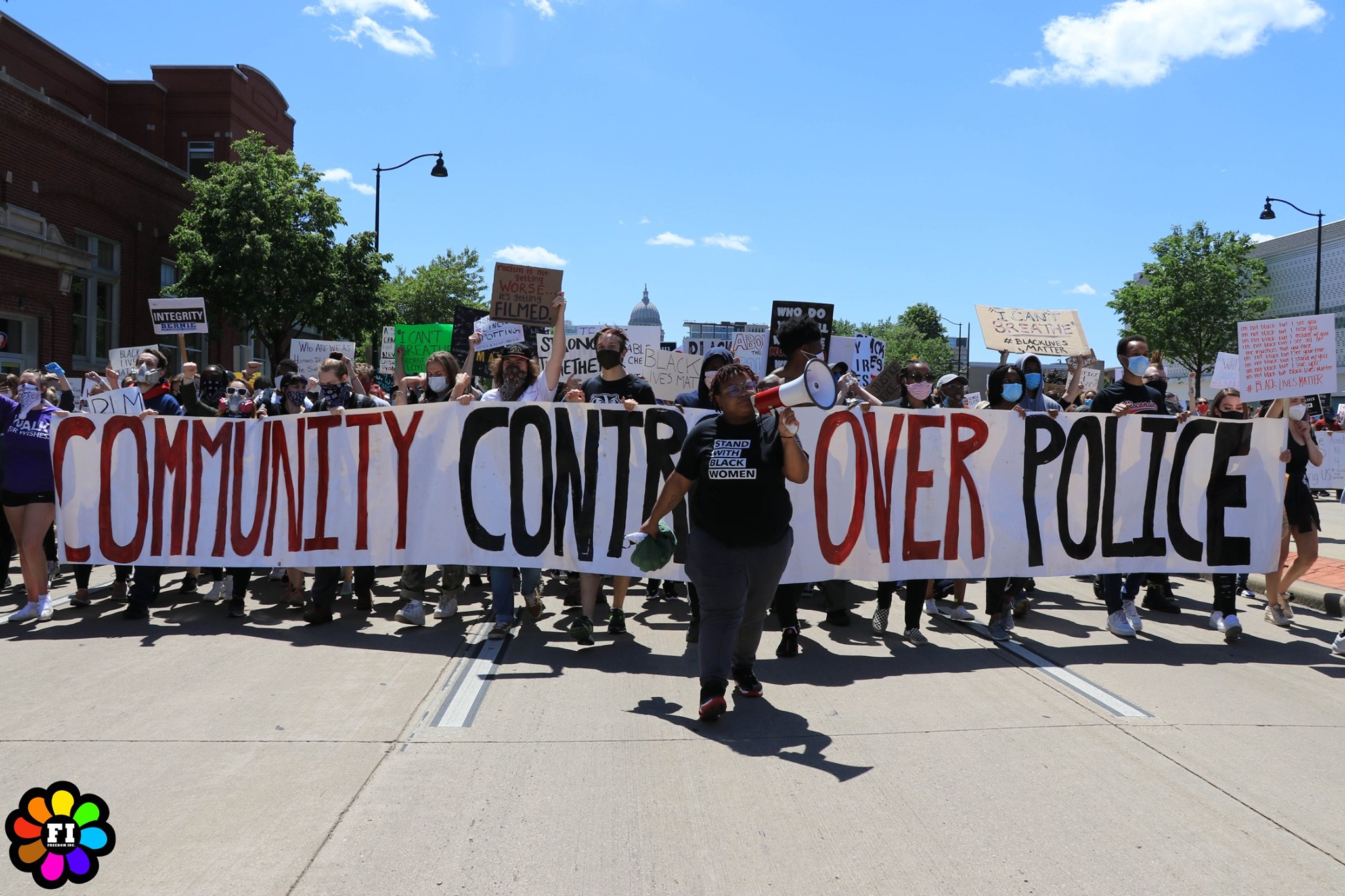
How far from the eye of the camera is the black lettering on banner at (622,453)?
7148mm

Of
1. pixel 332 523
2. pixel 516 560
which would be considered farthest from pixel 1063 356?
pixel 332 523

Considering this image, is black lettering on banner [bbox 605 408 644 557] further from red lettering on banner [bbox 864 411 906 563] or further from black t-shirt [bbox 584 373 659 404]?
red lettering on banner [bbox 864 411 906 563]

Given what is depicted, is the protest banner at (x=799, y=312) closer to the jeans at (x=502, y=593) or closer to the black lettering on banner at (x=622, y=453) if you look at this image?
the black lettering on banner at (x=622, y=453)

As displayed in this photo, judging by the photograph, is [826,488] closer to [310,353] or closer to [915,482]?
[915,482]

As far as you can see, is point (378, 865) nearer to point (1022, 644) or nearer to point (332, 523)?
point (332, 523)

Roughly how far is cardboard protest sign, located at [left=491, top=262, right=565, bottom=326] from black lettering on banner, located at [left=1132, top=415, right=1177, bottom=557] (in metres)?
4.86

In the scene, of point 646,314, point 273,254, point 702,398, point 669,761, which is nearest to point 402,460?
point 702,398

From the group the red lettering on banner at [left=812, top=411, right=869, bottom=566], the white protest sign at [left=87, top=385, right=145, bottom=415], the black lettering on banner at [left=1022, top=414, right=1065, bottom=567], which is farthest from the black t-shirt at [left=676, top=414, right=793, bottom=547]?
the white protest sign at [left=87, top=385, right=145, bottom=415]

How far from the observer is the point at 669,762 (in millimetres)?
4469

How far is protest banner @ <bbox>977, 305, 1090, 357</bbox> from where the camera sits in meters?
10.1

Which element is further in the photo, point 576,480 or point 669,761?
Result: point 576,480

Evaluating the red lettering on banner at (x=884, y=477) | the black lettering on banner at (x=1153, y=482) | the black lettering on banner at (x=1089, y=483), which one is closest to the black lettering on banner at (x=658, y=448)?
the red lettering on banner at (x=884, y=477)

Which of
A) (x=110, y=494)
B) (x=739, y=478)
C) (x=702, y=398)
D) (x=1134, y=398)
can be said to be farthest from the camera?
(x=702, y=398)

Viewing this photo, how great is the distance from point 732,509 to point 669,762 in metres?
1.31
